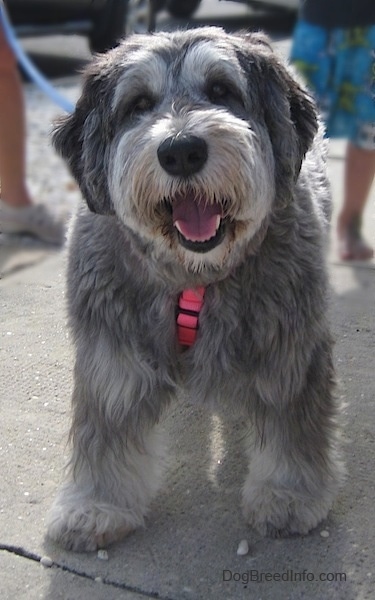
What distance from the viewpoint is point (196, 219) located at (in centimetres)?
267

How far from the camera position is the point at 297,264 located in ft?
9.61

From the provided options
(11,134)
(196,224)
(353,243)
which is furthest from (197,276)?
(353,243)

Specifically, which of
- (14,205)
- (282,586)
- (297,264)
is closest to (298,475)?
(282,586)

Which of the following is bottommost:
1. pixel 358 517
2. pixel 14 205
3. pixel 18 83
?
pixel 358 517

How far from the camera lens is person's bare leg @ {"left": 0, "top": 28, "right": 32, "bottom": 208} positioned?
2920 mm

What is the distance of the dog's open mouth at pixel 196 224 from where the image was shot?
265cm

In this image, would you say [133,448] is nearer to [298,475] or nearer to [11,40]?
[298,475]

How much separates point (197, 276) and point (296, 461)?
74cm

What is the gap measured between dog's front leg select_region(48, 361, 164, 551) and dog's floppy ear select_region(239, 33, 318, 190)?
2.78 feet

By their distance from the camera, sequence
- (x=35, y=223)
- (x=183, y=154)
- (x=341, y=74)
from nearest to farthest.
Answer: (x=183, y=154) → (x=341, y=74) → (x=35, y=223)

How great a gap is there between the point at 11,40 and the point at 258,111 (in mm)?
789

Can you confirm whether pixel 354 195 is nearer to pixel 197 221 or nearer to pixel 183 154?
pixel 197 221

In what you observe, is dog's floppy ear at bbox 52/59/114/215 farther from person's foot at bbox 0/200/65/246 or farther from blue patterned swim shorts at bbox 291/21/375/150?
blue patterned swim shorts at bbox 291/21/375/150
